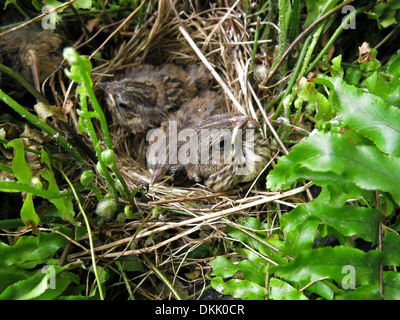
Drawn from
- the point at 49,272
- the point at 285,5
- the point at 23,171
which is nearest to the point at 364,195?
the point at 285,5

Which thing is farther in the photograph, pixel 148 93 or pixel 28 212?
pixel 148 93

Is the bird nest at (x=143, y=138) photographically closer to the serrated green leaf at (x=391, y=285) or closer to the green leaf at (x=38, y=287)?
the green leaf at (x=38, y=287)

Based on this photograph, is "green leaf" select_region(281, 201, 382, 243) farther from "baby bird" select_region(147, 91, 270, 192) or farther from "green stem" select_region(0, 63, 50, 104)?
"green stem" select_region(0, 63, 50, 104)

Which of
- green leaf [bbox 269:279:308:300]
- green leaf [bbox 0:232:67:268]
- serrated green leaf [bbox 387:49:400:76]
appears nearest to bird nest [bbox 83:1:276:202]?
green leaf [bbox 0:232:67:268]

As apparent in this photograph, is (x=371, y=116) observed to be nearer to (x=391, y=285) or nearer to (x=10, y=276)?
(x=391, y=285)

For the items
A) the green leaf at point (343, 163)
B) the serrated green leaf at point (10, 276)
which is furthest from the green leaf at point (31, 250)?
the green leaf at point (343, 163)

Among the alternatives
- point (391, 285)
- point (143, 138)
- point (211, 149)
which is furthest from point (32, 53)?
point (391, 285)
